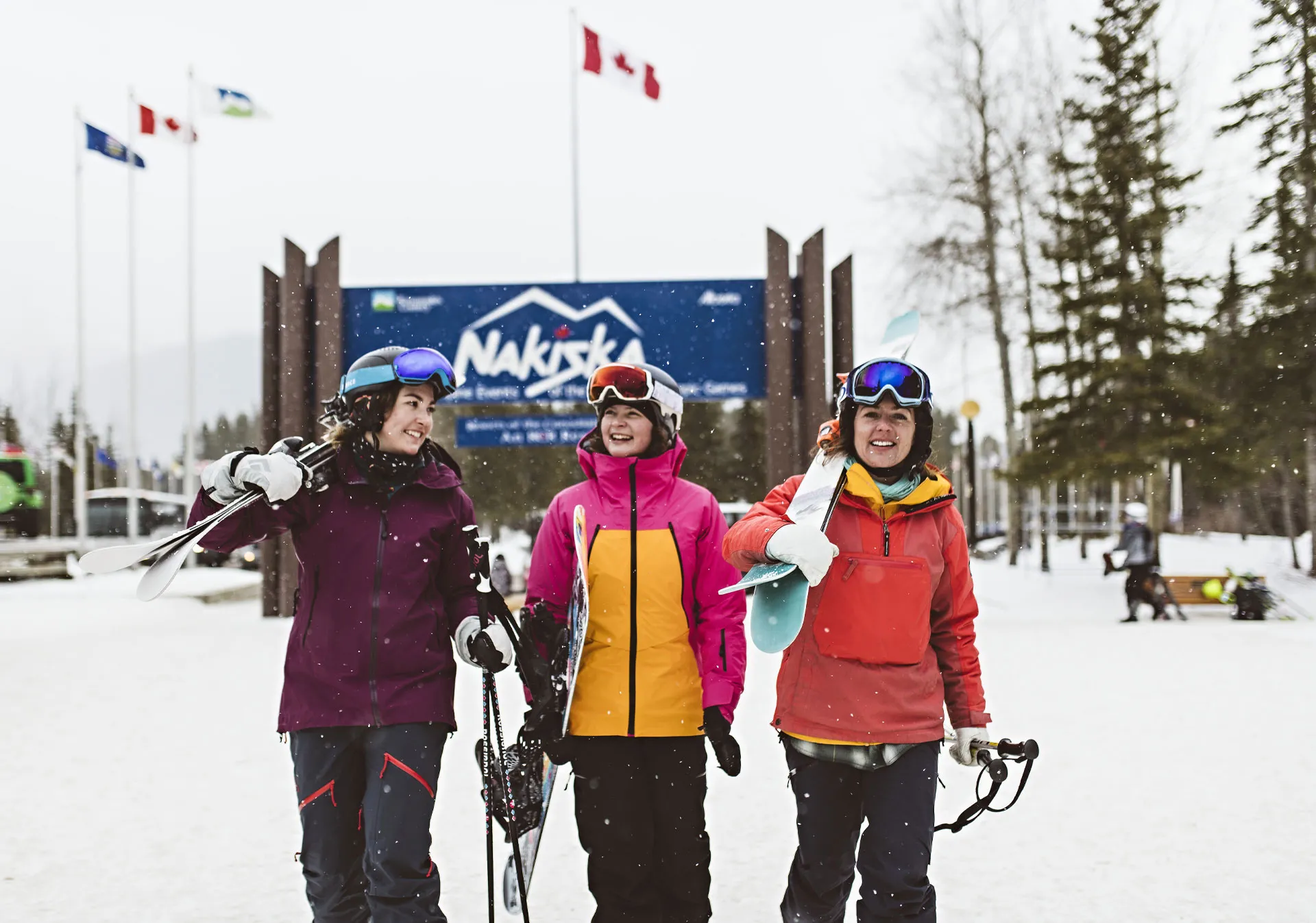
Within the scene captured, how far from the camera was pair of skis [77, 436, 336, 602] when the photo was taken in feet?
8.46

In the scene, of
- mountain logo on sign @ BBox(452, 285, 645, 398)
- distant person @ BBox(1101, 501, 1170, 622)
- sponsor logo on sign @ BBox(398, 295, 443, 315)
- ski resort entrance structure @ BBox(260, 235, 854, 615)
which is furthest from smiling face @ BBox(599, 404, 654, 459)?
distant person @ BBox(1101, 501, 1170, 622)

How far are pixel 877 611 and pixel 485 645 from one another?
3.64 ft

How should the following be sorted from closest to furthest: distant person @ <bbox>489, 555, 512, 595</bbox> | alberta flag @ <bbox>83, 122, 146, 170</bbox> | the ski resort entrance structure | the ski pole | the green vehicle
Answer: the ski pole → the ski resort entrance structure → distant person @ <bbox>489, 555, 512, 595</bbox> → alberta flag @ <bbox>83, 122, 146, 170</bbox> → the green vehicle

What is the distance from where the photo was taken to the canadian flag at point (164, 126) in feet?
88.3

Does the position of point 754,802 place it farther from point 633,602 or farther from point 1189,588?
point 1189,588

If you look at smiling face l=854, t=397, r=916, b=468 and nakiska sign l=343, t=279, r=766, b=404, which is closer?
smiling face l=854, t=397, r=916, b=468

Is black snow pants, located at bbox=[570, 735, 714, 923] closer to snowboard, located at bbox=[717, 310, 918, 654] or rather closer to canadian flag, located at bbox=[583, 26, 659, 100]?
snowboard, located at bbox=[717, 310, 918, 654]

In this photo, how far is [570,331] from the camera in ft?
43.3

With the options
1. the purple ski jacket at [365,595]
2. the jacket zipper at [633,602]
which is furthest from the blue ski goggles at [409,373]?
the jacket zipper at [633,602]

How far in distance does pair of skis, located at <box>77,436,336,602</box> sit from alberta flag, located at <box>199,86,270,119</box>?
2450 centimetres

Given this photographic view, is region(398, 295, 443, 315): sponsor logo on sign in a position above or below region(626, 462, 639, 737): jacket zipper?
above

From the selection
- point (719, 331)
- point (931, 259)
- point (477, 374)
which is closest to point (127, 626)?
point (477, 374)

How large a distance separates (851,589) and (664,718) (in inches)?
26.4

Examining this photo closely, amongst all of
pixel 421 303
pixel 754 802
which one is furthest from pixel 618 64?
pixel 754 802
